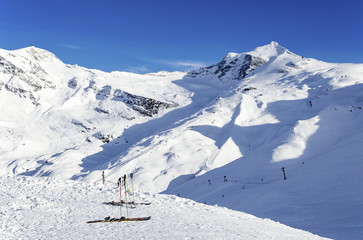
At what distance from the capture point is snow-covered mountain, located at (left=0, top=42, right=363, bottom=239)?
2634 centimetres

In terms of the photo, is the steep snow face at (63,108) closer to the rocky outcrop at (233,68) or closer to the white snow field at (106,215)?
the rocky outcrop at (233,68)

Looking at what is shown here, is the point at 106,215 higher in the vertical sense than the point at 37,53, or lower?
lower

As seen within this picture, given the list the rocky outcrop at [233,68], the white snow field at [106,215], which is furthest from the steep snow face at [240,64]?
the white snow field at [106,215]

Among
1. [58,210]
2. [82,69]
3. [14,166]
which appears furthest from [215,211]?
[82,69]

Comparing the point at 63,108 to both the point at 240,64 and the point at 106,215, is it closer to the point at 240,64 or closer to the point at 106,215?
the point at 240,64

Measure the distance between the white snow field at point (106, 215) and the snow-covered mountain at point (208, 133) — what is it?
21.6ft

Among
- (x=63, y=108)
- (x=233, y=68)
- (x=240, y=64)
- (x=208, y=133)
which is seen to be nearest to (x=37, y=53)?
(x=63, y=108)

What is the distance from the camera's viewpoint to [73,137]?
88.2 meters

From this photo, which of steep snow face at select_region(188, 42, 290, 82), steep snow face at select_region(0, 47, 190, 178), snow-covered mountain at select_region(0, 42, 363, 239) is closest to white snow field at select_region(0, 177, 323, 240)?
snow-covered mountain at select_region(0, 42, 363, 239)

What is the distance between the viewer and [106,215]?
15008mm

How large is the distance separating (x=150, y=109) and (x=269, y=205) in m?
78.5

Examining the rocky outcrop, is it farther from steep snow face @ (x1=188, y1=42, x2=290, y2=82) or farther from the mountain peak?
the mountain peak

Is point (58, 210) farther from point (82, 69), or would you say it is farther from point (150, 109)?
point (82, 69)

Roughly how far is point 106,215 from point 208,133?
44670 mm
